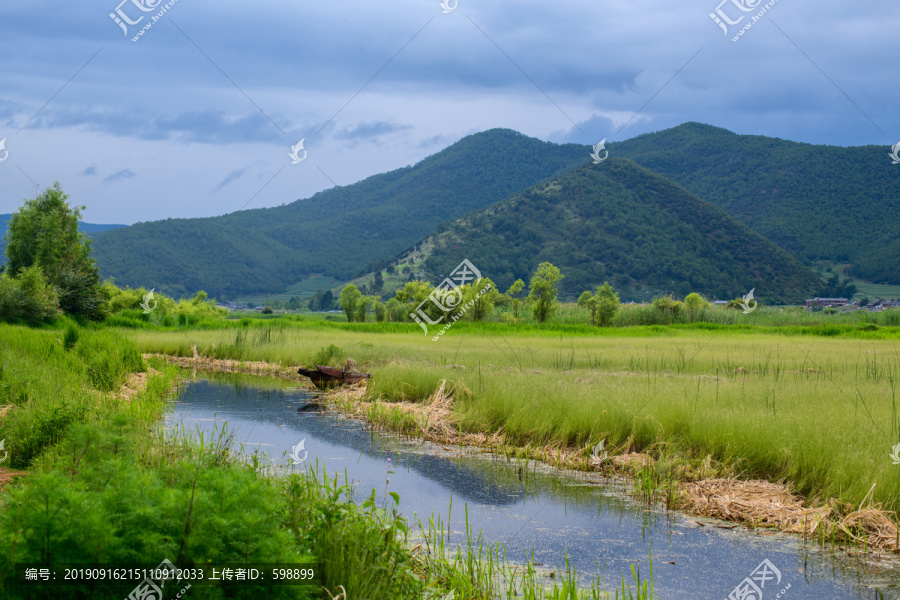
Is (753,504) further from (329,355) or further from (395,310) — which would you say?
(395,310)

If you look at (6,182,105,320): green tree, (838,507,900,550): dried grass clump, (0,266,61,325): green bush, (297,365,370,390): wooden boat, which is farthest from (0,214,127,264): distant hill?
(838,507,900,550): dried grass clump

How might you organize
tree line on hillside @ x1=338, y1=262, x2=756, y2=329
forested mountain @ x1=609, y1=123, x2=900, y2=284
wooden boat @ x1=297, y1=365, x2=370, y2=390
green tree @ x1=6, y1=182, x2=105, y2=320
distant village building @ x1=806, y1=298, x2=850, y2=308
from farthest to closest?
forested mountain @ x1=609, y1=123, x2=900, y2=284 < distant village building @ x1=806, y1=298, x2=850, y2=308 < tree line on hillside @ x1=338, y1=262, x2=756, y2=329 < green tree @ x1=6, y1=182, x2=105, y2=320 < wooden boat @ x1=297, y1=365, x2=370, y2=390

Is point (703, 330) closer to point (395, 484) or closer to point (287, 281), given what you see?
point (395, 484)

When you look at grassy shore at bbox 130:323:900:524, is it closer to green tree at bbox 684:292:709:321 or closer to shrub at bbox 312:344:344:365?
shrub at bbox 312:344:344:365

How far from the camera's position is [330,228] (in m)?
129

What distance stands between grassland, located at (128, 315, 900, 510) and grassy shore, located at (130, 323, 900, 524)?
0.9 inches

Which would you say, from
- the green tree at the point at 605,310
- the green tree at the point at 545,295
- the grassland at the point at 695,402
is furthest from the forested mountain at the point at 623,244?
the grassland at the point at 695,402

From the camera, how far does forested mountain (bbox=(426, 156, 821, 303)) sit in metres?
86.9

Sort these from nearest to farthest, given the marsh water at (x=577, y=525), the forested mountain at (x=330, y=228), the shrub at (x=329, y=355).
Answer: the marsh water at (x=577, y=525) → the shrub at (x=329, y=355) → the forested mountain at (x=330, y=228)

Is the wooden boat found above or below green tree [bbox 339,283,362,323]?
below

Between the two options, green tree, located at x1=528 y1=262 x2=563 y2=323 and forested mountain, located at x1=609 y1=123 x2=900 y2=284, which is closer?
green tree, located at x1=528 y1=262 x2=563 y2=323

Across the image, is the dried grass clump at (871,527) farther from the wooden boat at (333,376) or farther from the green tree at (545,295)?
the green tree at (545,295)

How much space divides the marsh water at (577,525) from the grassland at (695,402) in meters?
1.19

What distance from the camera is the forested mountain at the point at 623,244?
86.9 meters
